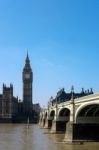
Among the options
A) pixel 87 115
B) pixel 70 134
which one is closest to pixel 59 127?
pixel 87 115

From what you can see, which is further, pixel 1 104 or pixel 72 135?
pixel 1 104

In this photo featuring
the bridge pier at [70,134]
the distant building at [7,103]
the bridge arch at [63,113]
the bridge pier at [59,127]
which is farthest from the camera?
the distant building at [7,103]

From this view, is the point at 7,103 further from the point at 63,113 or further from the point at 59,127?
the point at 59,127

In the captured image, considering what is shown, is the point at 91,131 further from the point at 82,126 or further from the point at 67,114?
the point at 67,114

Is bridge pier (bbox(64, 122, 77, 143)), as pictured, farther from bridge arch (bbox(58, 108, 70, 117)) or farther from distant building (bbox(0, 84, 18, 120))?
distant building (bbox(0, 84, 18, 120))

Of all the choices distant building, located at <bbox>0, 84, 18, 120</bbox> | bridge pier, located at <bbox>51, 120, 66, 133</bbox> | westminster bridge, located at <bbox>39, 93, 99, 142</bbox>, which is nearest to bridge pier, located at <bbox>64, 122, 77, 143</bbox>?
westminster bridge, located at <bbox>39, 93, 99, 142</bbox>

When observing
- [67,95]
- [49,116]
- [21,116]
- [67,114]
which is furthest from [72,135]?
[21,116]

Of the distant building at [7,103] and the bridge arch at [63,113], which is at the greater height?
the distant building at [7,103]

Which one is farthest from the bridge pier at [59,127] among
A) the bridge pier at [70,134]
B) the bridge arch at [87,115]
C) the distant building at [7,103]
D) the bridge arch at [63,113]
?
the distant building at [7,103]

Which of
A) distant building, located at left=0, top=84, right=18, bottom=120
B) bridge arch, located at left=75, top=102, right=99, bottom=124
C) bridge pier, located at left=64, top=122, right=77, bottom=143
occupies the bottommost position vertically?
bridge pier, located at left=64, top=122, right=77, bottom=143

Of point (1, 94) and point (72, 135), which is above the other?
point (1, 94)

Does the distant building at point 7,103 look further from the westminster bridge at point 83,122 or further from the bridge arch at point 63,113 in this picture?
the westminster bridge at point 83,122

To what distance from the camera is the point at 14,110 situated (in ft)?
650

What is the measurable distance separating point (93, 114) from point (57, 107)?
102 ft
